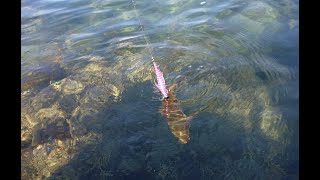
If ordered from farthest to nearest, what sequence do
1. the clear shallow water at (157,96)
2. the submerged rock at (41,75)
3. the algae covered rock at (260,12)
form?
the algae covered rock at (260,12) → the submerged rock at (41,75) → the clear shallow water at (157,96)

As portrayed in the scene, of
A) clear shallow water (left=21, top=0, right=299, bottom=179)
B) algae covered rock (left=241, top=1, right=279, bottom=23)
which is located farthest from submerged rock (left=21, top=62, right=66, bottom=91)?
algae covered rock (left=241, top=1, right=279, bottom=23)

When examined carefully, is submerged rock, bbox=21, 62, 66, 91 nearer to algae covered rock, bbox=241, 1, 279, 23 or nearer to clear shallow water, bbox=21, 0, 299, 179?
clear shallow water, bbox=21, 0, 299, 179

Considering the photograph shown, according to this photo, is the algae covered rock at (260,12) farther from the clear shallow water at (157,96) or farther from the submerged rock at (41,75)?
the submerged rock at (41,75)

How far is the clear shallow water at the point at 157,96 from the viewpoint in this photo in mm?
5098

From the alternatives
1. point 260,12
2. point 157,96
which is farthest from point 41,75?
point 260,12

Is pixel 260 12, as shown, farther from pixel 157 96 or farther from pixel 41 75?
pixel 41 75

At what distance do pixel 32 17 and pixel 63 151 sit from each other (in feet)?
22.3

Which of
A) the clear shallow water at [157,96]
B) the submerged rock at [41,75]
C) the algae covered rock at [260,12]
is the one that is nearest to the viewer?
the clear shallow water at [157,96]

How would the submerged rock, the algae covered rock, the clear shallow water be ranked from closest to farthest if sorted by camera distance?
1. the clear shallow water
2. the submerged rock
3. the algae covered rock

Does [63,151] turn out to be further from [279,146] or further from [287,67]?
[287,67]

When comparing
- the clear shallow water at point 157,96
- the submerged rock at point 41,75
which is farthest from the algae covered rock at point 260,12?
the submerged rock at point 41,75

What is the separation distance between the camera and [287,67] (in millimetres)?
6551

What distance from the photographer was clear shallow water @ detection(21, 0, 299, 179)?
5.10 m

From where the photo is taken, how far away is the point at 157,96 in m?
6.35
